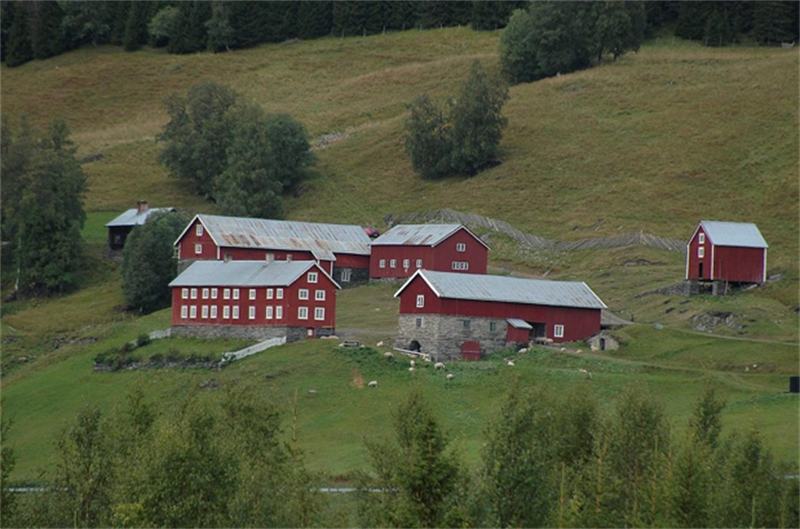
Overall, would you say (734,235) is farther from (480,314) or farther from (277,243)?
(277,243)

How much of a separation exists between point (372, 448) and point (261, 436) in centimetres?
896

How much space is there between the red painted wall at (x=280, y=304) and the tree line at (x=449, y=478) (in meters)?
32.1

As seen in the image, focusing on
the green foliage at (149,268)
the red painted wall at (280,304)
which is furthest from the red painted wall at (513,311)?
the green foliage at (149,268)

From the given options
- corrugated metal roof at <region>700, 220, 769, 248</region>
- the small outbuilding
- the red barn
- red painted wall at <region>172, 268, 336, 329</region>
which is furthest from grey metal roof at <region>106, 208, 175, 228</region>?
corrugated metal roof at <region>700, 220, 769, 248</region>

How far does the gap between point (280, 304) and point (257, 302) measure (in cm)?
211

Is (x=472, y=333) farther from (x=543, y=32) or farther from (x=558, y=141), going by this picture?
(x=543, y=32)

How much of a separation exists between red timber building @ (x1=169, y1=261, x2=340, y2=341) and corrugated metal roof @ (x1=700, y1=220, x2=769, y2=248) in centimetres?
2541

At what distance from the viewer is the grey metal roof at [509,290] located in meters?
83.2

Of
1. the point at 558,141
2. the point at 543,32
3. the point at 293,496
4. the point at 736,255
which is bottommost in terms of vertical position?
the point at 293,496

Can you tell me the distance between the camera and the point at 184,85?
170750 millimetres

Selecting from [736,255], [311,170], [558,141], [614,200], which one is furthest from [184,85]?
[736,255]

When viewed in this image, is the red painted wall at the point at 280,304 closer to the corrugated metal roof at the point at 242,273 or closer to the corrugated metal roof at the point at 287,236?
the corrugated metal roof at the point at 242,273

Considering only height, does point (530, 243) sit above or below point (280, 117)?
below

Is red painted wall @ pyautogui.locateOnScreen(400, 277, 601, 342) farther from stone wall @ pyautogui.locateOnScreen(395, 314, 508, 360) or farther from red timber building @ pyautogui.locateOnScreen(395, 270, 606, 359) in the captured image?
stone wall @ pyautogui.locateOnScreen(395, 314, 508, 360)
